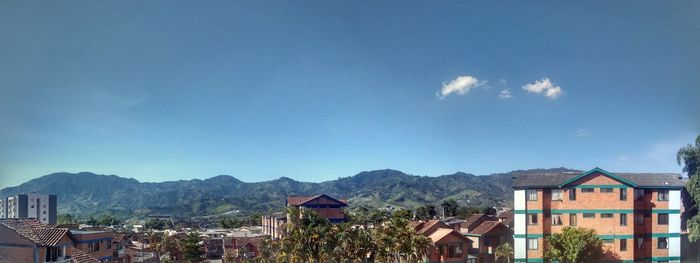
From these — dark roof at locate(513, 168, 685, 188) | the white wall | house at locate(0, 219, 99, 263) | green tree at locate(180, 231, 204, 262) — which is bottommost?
green tree at locate(180, 231, 204, 262)

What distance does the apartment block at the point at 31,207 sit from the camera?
66938mm

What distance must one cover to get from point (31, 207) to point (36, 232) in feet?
213

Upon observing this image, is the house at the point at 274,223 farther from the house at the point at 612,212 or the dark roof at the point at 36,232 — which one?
the dark roof at the point at 36,232

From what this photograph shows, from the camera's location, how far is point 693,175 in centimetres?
2573

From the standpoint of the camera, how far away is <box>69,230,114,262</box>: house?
22188 mm

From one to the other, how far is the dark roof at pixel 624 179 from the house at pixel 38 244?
2222 centimetres

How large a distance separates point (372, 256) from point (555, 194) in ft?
37.6

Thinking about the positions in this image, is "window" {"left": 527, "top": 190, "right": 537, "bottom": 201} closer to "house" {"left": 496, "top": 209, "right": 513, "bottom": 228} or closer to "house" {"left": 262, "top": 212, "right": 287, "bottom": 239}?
"house" {"left": 496, "top": 209, "right": 513, "bottom": 228}

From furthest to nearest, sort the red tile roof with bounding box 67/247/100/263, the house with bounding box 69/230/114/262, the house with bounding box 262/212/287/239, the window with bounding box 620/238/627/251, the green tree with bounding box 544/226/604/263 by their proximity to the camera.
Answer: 1. the house with bounding box 262/212/287/239
2. the window with bounding box 620/238/627/251
3. the green tree with bounding box 544/226/604/263
4. the house with bounding box 69/230/114/262
5. the red tile roof with bounding box 67/247/100/263

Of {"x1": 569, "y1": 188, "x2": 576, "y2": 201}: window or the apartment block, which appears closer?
{"x1": 569, "y1": 188, "x2": 576, "y2": 201}: window

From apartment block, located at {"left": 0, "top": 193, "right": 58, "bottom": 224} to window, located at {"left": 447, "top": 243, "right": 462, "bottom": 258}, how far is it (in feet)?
200

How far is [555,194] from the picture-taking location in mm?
26562

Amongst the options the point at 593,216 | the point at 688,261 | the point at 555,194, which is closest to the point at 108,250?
the point at 555,194

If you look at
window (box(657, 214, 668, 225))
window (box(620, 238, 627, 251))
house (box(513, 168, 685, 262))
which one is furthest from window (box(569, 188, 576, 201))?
window (box(657, 214, 668, 225))
